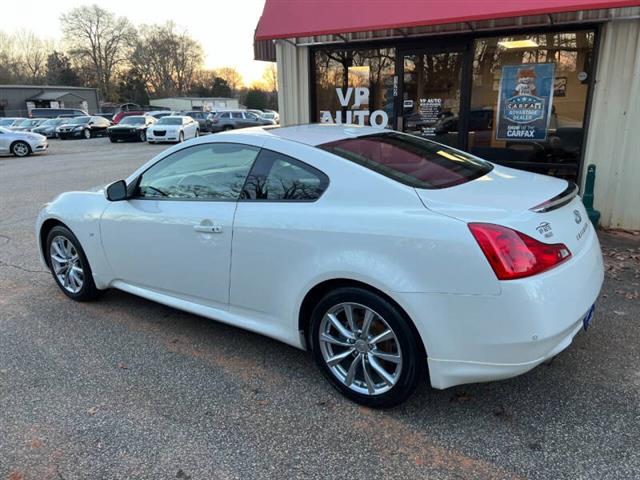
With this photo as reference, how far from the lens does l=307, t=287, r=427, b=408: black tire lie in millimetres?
2559

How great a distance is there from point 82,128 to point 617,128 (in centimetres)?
3129

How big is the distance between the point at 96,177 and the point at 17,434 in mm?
11621

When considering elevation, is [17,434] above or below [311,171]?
below

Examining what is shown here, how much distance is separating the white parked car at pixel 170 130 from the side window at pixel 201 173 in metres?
22.6

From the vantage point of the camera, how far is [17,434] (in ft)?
8.85

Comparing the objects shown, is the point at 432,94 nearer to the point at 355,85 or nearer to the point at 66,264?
the point at 355,85

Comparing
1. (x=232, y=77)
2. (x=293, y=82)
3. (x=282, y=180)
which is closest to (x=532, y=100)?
(x=293, y=82)

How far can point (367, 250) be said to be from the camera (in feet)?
8.48

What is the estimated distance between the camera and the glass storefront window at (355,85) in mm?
7758

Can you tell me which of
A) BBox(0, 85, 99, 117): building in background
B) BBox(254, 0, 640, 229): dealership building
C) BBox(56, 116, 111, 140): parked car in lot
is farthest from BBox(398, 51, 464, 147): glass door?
BBox(0, 85, 99, 117): building in background

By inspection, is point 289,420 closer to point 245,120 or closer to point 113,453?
point 113,453

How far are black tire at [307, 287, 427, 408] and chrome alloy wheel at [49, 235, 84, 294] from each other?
8.24 feet

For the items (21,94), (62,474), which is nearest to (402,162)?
(62,474)

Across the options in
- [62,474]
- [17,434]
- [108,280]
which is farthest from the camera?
[108,280]
